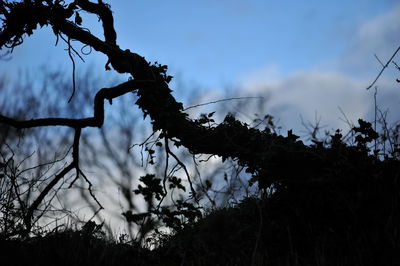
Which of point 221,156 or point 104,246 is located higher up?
point 221,156

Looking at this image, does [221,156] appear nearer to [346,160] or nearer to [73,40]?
[346,160]

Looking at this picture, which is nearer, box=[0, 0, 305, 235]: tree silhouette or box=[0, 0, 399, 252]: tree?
box=[0, 0, 399, 252]: tree

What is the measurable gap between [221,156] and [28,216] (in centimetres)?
224

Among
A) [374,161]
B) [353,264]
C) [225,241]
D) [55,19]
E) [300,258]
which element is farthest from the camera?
[55,19]

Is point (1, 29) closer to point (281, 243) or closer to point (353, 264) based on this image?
point (281, 243)

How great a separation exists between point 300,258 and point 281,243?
33 cm

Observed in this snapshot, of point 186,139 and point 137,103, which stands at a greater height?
point 137,103

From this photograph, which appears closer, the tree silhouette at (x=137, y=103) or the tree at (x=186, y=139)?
the tree at (x=186, y=139)

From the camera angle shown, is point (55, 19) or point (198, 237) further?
point (55, 19)

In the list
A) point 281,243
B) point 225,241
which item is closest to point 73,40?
point 225,241

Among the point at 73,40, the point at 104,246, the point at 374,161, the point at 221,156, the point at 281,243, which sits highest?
the point at 73,40

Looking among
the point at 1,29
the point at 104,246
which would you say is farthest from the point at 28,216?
the point at 1,29

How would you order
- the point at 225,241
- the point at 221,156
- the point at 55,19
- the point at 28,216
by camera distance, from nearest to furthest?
the point at 225,241, the point at 28,216, the point at 221,156, the point at 55,19

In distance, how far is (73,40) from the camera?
17.0 ft
